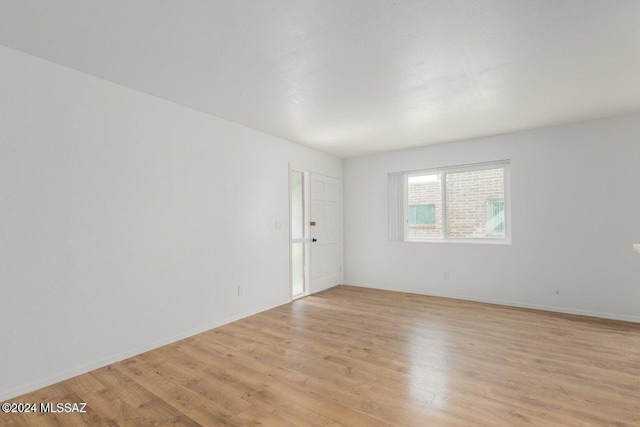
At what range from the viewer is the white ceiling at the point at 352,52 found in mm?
1885

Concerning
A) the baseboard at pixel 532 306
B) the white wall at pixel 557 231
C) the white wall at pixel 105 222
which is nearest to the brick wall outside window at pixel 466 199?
the white wall at pixel 557 231

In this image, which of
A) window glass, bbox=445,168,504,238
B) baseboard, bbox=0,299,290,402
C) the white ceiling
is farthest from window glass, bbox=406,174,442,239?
baseboard, bbox=0,299,290,402

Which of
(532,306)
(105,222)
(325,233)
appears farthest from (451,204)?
(105,222)

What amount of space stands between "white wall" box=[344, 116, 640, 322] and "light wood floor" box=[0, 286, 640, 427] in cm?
53

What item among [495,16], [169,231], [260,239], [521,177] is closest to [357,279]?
[260,239]

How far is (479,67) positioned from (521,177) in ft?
8.23

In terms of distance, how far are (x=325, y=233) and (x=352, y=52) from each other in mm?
3674

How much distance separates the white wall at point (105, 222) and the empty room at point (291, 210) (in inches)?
0.7

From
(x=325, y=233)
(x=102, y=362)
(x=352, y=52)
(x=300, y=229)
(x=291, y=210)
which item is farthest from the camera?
(x=325, y=233)

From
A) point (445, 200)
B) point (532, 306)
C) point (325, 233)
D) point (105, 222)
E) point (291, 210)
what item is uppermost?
point (445, 200)

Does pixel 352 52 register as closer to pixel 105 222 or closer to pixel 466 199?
pixel 105 222

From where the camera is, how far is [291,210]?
4895 mm

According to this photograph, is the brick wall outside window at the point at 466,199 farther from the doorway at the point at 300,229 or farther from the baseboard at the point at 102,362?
the baseboard at the point at 102,362

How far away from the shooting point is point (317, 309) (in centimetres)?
444
